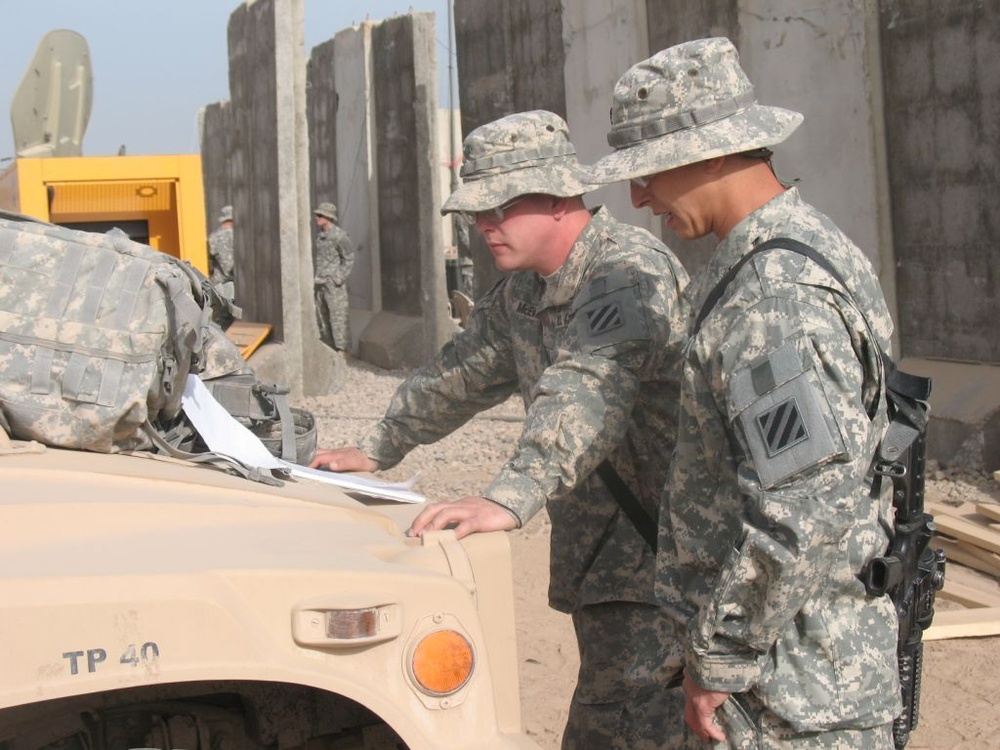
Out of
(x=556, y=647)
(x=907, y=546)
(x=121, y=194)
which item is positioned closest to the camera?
(x=907, y=546)

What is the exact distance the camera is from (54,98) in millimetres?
8570

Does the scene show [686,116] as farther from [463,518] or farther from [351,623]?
[351,623]

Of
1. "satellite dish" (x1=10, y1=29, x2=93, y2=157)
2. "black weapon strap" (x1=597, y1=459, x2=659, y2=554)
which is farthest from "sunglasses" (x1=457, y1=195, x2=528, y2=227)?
"satellite dish" (x1=10, y1=29, x2=93, y2=157)

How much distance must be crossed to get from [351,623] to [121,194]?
6.60 metres

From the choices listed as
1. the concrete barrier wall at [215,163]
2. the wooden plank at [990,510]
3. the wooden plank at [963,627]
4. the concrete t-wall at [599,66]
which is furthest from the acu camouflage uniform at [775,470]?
the concrete barrier wall at [215,163]

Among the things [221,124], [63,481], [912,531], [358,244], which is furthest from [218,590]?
[221,124]

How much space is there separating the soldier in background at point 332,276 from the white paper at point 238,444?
11.8 metres

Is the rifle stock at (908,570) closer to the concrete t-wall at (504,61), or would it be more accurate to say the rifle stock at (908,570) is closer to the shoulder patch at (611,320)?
the shoulder patch at (611,320)

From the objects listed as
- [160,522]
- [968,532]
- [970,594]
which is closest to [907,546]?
[160,522]

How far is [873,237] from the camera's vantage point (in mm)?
7125

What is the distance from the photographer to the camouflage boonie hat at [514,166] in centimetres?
310

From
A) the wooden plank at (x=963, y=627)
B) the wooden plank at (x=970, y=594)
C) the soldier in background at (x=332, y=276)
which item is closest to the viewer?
the wooden plank at (x=963, y=627)

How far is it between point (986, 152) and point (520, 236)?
405 centimetres

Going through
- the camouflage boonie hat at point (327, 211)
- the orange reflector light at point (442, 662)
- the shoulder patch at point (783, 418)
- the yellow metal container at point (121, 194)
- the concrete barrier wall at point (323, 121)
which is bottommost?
the orange reflector light at point (442, 662)
